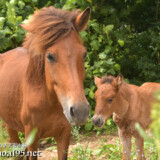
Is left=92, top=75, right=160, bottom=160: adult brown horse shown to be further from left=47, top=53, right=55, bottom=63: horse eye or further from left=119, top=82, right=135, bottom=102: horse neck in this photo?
left=47, top=53, right=55, bottom=63: horse eye

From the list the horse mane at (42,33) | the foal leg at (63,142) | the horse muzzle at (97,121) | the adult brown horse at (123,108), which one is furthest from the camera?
the adult brown horse at (123,108)

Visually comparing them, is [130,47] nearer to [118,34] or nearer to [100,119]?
[118,34]

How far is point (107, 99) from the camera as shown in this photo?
4.48 meters

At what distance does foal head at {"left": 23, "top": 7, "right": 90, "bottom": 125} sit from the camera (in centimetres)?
232

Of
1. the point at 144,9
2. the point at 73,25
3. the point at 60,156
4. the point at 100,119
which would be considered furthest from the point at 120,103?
the point at 144,9

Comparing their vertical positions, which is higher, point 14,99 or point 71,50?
point 71,50

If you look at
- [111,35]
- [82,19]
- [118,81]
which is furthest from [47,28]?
[111,35]

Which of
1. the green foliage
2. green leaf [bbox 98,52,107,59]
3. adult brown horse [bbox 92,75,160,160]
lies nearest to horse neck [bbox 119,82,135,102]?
adult brown horse [bbox 92,75,160,160]

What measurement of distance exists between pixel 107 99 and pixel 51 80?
1919mm

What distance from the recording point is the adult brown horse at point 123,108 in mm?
4379

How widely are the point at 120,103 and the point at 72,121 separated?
7.75 ft

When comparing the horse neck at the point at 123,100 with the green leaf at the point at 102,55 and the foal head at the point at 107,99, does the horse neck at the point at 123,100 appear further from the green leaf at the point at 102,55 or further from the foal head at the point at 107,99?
the green leaf at the point at 102,55

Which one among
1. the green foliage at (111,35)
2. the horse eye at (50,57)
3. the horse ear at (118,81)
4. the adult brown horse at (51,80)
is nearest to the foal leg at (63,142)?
the adult brown horse at (51,80)

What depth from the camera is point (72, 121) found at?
229 centimetres
